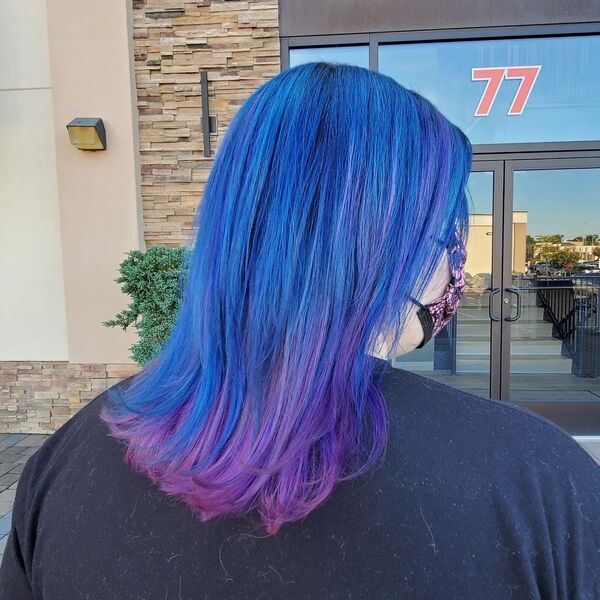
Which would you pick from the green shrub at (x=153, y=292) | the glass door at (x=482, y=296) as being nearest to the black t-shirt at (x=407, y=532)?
the green shrub at (x=153, y=292)

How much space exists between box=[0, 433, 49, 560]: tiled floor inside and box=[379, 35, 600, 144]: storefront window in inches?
193

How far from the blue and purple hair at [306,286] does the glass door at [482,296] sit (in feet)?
13.1

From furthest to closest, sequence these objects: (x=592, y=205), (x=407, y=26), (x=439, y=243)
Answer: (x=592, y=205) < (x=407, y=26) < (x=439, y=243)

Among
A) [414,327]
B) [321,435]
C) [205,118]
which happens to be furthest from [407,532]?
[205,118]

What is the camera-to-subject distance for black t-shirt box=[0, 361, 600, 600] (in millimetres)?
560

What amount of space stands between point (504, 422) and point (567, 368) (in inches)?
210

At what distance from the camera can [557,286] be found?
4902 millimetres

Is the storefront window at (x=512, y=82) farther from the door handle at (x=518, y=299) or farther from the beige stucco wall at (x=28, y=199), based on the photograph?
the beige stucco wall at (x=28, y=199)

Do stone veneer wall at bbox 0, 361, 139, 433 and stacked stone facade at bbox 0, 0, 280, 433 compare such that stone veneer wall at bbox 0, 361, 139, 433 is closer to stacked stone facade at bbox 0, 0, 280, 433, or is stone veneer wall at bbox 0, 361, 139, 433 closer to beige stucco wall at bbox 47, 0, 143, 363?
stacked stone facade at bbox 0, 0, 280, 433

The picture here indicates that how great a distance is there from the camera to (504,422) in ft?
2.00

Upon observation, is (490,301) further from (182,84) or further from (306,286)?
(306,286)

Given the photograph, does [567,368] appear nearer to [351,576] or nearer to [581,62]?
[581,62]

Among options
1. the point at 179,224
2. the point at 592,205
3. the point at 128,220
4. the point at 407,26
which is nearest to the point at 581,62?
the point at 592,205

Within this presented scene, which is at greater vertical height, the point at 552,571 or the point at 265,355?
the point at 265,355
